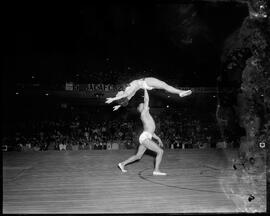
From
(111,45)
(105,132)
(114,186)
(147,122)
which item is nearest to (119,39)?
(111,45)

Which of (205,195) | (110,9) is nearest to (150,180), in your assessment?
(205,195)

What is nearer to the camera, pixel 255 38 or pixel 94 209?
pixel 94 209

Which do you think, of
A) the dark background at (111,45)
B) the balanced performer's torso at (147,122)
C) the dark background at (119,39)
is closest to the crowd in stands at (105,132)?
the dark background at (111,45)

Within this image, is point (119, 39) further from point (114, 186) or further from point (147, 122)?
point (114, 186)

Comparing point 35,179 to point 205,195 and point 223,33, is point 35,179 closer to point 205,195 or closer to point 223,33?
point 205,195

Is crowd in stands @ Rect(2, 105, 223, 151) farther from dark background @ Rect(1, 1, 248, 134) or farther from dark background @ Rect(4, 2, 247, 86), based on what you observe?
dark background @ Rect(4, 2, 247, 86)

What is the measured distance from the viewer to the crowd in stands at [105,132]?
42.8 feet

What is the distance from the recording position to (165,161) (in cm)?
877

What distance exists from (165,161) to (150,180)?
2.50m

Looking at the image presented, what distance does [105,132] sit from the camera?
14.4 metres

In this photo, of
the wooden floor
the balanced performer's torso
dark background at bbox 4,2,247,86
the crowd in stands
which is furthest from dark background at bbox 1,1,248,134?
the wooden floor

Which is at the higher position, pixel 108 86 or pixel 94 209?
pixel 108 86

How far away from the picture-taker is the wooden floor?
458 centimetres

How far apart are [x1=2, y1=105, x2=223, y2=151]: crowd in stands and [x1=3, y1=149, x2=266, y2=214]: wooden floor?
3.59 meters
